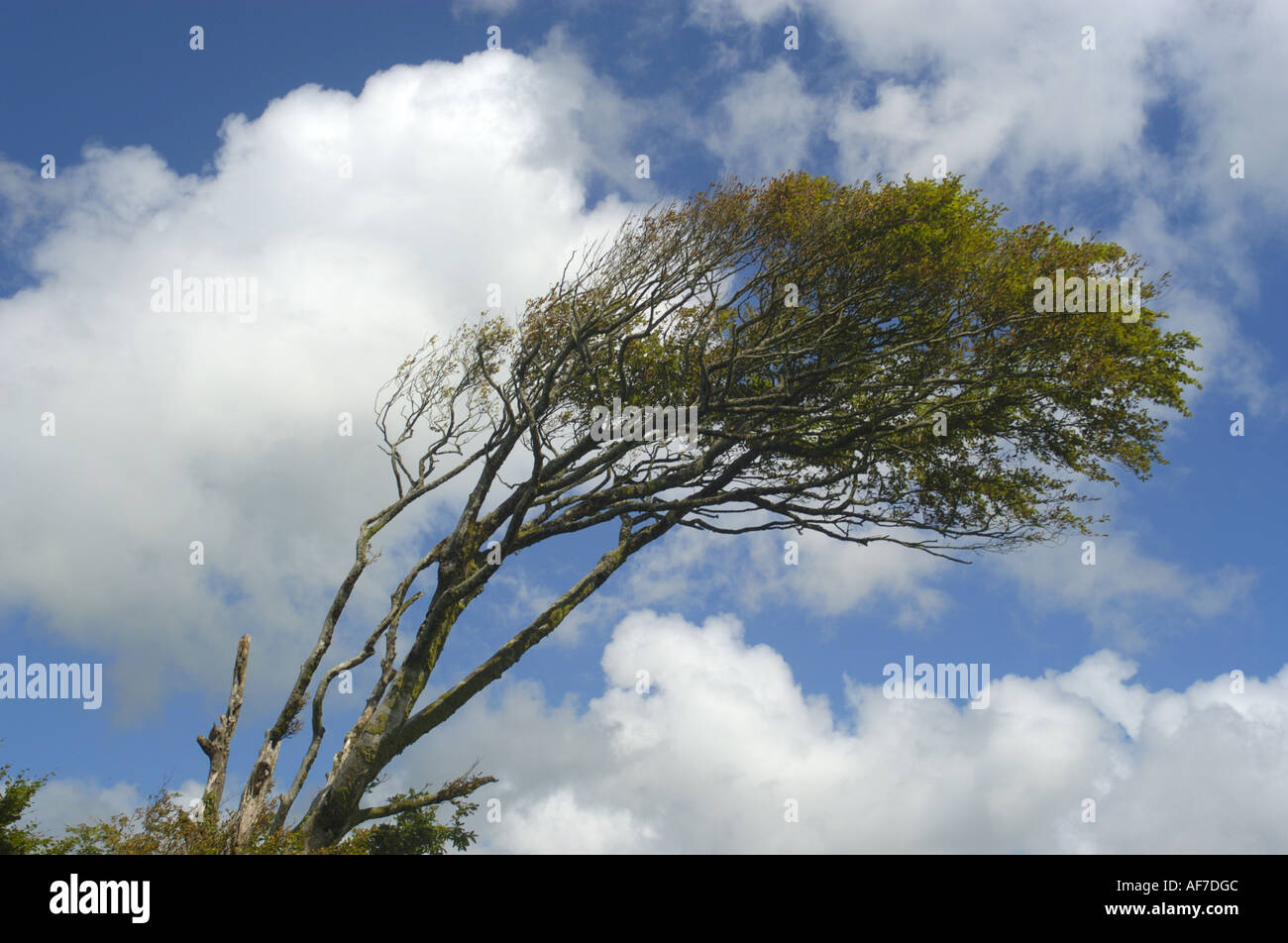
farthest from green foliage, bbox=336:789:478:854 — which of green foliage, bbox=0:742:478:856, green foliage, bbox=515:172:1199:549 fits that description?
green foliage, bbox=515:172:1199:549

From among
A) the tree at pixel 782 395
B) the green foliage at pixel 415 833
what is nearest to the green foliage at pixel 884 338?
the tree at pixel 782 395

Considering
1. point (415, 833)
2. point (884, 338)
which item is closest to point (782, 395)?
point (884, 338)

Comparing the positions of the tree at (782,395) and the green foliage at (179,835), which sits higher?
the tree at (782,395)

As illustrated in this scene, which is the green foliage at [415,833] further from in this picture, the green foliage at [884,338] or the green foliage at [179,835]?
the green foliage at [884,338]

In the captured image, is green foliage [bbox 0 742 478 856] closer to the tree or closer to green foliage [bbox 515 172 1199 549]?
the tree

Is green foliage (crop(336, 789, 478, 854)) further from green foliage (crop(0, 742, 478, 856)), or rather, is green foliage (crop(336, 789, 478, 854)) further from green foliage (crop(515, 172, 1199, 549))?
green foliage (crop(515, 172, 1199, 549))

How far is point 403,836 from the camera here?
1841cm

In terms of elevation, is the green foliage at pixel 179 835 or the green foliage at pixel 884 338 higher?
the green foliage at pixel 884 338

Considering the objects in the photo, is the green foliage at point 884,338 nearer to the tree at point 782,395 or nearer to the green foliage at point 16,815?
the tree at point 782,395

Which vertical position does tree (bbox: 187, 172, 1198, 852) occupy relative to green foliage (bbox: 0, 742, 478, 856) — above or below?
above

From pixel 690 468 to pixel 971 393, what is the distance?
564 cm
